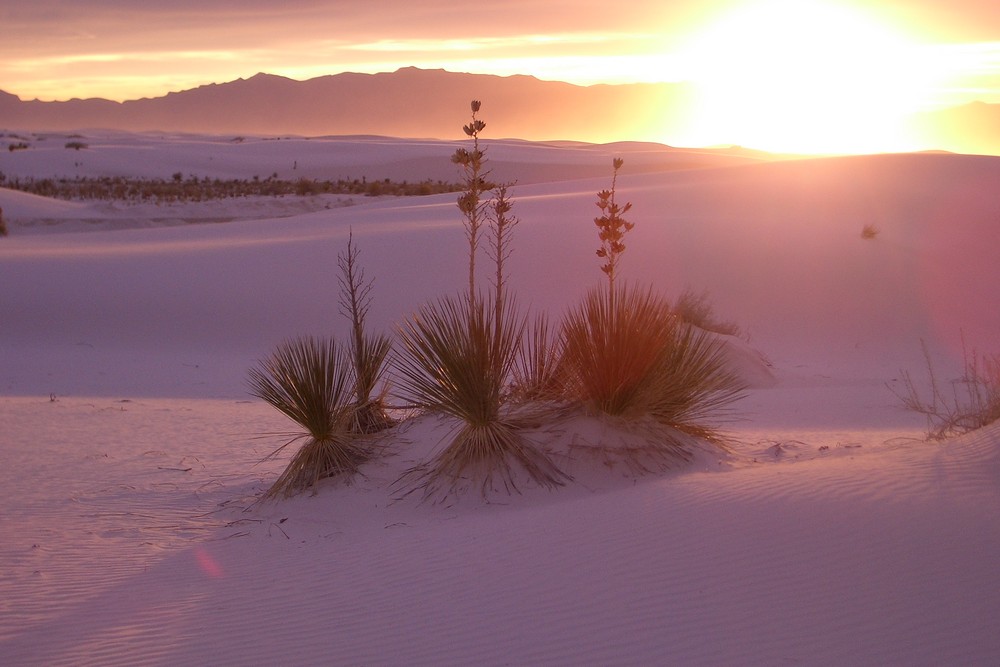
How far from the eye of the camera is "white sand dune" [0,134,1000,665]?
4.64m

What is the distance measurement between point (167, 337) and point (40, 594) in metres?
12.8

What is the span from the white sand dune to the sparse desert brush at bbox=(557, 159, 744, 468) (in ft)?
1.09

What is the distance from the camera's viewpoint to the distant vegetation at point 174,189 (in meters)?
42.6

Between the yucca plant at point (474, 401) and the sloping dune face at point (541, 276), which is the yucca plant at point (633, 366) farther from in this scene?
the sloping dune face at point (541, 276)

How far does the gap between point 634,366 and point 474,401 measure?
4.15 feet

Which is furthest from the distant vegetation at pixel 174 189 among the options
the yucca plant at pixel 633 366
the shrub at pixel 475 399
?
the yucca plant at pixel 633 366

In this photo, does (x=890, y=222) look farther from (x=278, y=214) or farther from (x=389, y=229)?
(x=278, y=214)

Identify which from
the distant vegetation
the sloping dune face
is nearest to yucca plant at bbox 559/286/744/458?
the sloping dune face

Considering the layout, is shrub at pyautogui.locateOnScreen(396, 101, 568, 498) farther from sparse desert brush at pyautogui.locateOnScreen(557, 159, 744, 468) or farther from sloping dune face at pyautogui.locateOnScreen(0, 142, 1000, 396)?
sloping dune face at pyautogui.locateOnScreen(0, 142, 1000, 396)

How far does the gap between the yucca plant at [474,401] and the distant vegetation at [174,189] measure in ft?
114

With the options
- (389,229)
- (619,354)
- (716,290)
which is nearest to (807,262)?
(716,290)

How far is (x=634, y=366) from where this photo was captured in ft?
24.6

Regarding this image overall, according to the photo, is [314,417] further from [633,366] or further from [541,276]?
[541,276]

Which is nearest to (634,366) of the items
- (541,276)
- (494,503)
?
(494,503)
